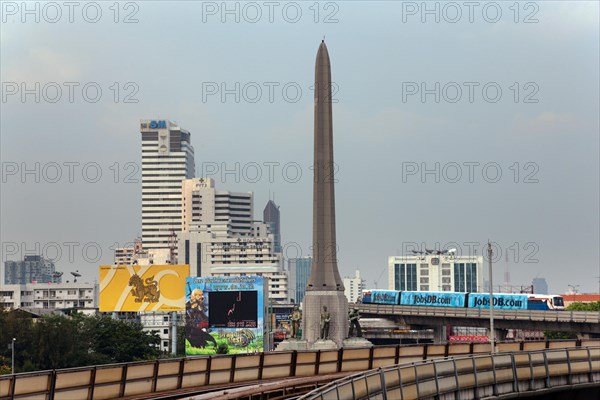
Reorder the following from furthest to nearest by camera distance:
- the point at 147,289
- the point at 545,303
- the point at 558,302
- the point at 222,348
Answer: the point at 147,289 → the point at 558,302 → the point at 545,303 → the point at 222,348

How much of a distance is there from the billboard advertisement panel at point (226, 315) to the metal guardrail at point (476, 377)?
108590mm

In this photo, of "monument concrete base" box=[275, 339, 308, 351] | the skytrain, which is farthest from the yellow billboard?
"monument concrete base" box=[275, 339, 308, 351]

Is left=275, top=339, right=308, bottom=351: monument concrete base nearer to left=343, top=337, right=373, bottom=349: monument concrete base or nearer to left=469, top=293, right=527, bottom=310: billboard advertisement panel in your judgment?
left=343, top=337, right=373, bottom=349: monument concrete base

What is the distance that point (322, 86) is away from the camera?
111 metres

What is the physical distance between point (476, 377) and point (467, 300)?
12750 centimetres

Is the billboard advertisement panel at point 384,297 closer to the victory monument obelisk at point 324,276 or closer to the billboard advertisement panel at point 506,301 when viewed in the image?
the billboard advertisement panel at point 506,301

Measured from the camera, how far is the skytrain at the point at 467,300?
6240 inches

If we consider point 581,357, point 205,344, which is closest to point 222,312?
point 205,344

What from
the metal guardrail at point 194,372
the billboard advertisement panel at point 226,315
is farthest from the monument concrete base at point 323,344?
the billboard advertisement panel at point 226,315

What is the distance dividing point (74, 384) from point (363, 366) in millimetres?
19054

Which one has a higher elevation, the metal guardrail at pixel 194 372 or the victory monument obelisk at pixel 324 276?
the victory monument obelisk at pixel 324 276

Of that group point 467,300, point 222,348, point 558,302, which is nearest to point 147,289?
point 222,348

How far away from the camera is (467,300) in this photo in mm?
168750

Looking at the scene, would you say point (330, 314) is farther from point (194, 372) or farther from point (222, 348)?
point (194, 372)
